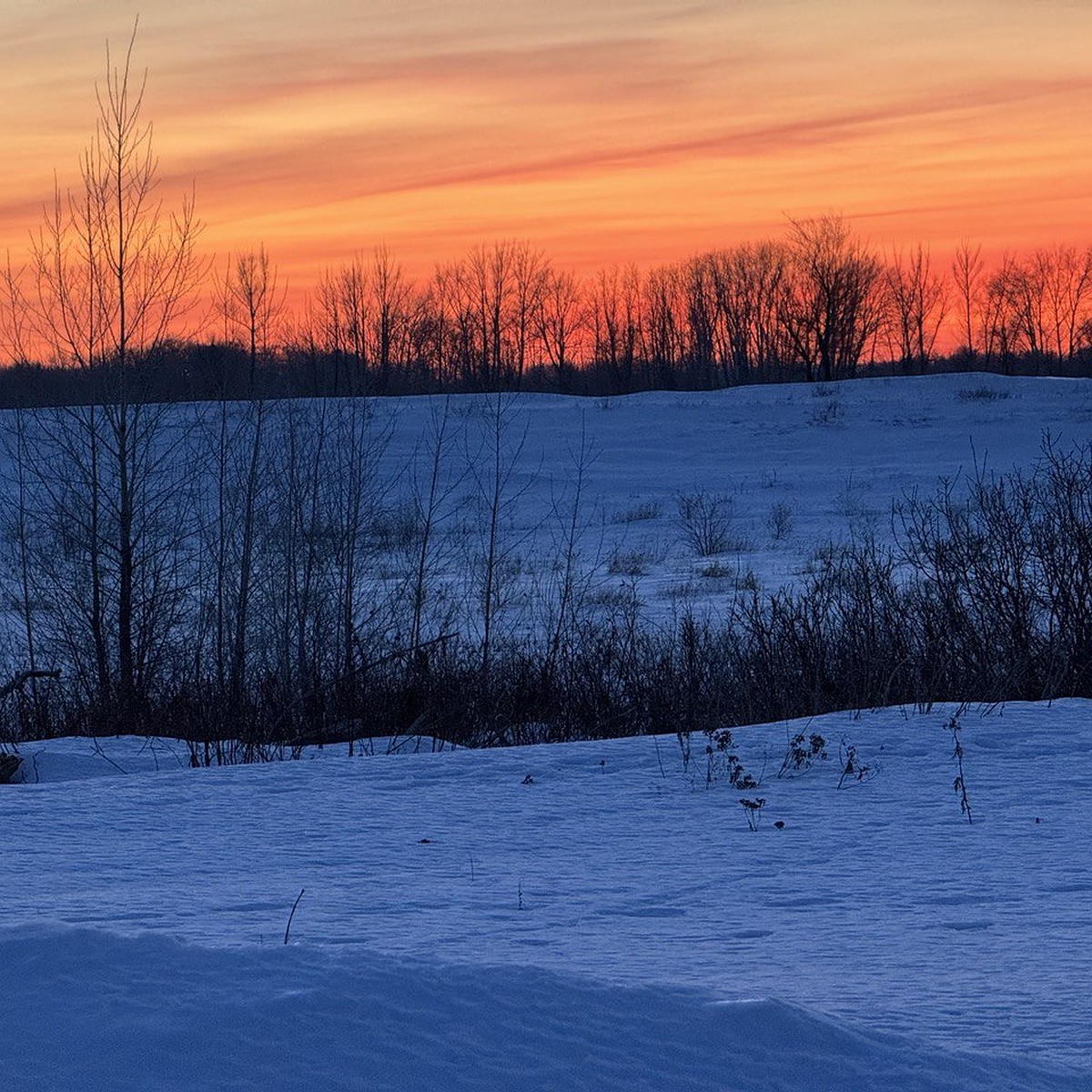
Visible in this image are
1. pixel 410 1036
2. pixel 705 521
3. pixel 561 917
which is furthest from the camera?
pixel 705 521

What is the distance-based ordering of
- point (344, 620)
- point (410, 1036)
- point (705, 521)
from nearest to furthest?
1. point (410, 1036)
2. point (344, 620)
3. point (705, 521)

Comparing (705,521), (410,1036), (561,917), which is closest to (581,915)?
(561,917)

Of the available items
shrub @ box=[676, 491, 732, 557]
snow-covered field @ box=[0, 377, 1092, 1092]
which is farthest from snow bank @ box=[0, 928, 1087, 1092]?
shrub @ box=[676, 491, 732, 557]

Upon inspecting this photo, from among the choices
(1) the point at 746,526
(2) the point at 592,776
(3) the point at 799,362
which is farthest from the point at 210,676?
(3) the point at 799,362

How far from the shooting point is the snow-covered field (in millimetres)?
2635

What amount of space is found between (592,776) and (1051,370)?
71.7 metres

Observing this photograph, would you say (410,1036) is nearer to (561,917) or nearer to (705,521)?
(561,917)

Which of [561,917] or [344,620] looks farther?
[344,620]

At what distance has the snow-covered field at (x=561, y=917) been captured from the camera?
2635 millimetres

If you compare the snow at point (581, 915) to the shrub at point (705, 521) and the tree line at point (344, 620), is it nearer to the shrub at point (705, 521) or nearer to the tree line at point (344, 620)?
the tree line at point (344, 620)

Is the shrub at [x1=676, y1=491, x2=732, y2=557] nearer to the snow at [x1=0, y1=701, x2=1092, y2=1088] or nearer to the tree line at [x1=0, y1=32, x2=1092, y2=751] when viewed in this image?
the tree line at [x1=0, y1=32, x2=1092, y2=751]

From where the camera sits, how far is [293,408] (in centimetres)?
1588

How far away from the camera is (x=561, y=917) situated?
13.6 feet

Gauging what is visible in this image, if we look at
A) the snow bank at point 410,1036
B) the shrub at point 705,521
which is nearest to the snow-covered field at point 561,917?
the snow bank at point 410,1036
